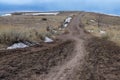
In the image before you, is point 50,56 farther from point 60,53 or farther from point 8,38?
point 8,38

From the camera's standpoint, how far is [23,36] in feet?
65.5

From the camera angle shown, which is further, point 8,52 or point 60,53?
point 60,53

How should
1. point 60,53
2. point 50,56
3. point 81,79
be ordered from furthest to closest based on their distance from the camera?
1. point 60,53
2. point 50,56
3. point 81,79

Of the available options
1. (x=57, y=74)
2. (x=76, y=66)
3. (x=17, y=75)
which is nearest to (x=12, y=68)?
(x=17, y=75)

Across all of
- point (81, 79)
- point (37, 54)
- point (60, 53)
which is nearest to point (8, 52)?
point (37, 54)

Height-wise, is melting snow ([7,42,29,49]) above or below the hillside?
below

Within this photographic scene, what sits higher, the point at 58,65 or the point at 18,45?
the point at 58,65

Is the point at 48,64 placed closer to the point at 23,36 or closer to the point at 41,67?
the point at 41,67

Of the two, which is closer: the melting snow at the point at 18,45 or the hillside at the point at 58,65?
the hillside at the point at 58,65

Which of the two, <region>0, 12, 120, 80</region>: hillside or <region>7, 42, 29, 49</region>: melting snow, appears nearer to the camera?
<region>0, 12, 120, 80</region>: hillside

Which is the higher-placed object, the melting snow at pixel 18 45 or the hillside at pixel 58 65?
the hillside at pixel 58 65

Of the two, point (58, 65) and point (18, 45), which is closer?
point (58, 65)

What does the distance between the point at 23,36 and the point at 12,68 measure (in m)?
8.30

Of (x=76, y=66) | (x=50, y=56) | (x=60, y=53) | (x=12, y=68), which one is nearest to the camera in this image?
(x=12, y=68)
